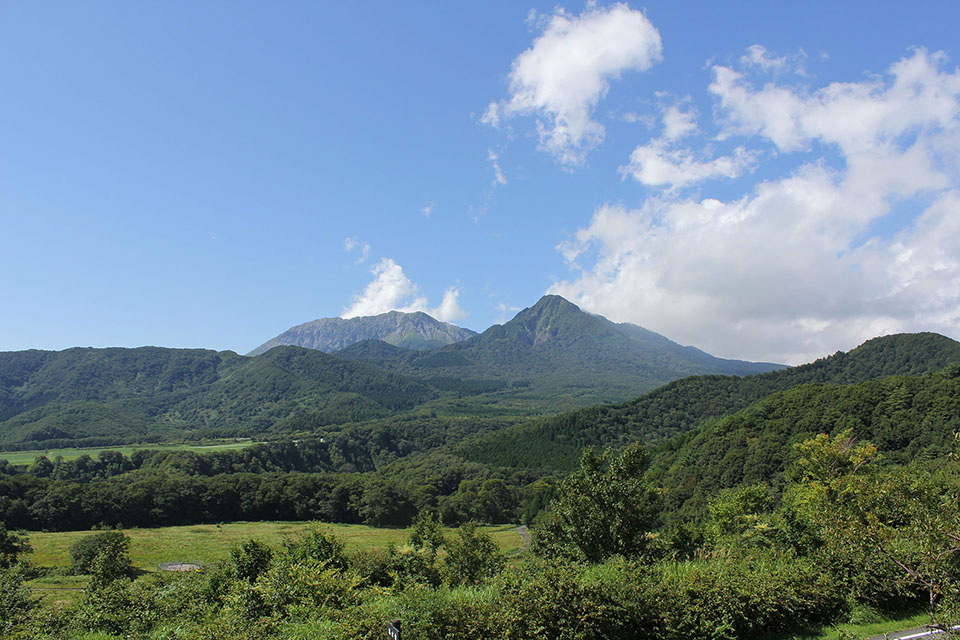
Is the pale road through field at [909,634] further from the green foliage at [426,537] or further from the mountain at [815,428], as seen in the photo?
the mountain at [815,428]

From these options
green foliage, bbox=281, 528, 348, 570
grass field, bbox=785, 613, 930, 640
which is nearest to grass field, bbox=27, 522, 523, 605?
green foliage, bbox=281, 528, 348, 570

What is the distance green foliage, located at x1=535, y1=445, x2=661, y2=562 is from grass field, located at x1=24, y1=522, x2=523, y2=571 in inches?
927

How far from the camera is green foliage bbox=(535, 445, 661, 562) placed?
20891 mm

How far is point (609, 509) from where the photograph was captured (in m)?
21.0

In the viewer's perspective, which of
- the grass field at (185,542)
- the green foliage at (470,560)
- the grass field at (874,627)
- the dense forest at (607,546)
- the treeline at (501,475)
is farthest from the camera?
the treeline at (501,475)

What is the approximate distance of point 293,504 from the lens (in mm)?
89625

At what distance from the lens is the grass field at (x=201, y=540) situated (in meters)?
49.7

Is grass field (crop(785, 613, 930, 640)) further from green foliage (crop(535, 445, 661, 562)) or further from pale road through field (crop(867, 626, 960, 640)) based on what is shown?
green foliage (crop(535, 445, 661, 562))

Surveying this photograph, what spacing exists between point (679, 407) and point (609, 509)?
502 ft

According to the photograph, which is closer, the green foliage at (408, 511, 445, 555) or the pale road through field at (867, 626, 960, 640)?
the pale road through field at (867, 626, 960, 640)

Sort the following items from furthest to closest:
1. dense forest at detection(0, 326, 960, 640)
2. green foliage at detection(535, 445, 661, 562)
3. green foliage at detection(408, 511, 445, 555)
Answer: green foliage at detection(408, 511, 445, 555) → green foliage at detection(535, 445, 661, 562) → dense forest at detection(0, 326, 960, 640)

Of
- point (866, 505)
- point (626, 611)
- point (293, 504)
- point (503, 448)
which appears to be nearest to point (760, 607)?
point (626, 611)

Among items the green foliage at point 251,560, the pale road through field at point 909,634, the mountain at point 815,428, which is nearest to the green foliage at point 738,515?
the pale road through field at point 909,634

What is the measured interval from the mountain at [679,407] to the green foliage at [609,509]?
119 metres
